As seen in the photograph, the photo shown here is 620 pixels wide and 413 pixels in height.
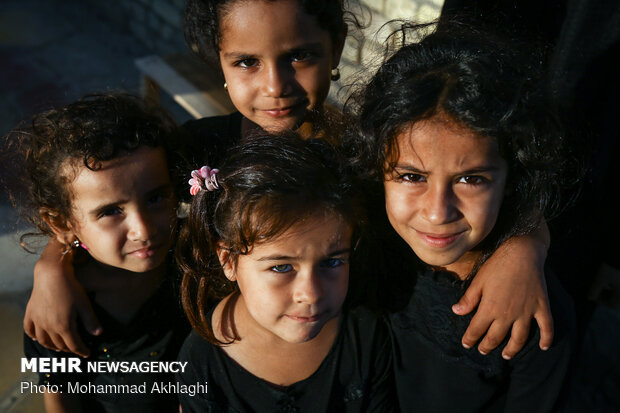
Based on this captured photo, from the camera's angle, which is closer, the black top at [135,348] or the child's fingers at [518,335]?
the child's fingers at [518,335]

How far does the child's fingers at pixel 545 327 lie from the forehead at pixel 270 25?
99 cm

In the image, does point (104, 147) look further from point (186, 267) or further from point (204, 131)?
point (204, 131)

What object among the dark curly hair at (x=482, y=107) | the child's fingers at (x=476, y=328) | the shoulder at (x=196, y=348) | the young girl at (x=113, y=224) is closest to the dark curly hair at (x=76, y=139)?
the young girl at (x=113, y=224)

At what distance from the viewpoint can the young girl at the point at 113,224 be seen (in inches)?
60.1

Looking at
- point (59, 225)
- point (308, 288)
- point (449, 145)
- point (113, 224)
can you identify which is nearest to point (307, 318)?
point (308, 288)

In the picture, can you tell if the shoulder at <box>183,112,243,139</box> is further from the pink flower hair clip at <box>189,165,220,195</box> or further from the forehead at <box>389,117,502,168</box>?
the forehead at <box>389,117,502,168</box>

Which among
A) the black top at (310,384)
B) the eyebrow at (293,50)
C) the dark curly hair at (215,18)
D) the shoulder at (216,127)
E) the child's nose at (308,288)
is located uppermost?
the dark curly hair at (215,18)

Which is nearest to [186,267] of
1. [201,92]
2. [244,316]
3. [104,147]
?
[244,316]

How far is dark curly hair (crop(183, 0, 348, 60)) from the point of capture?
1.73 metres

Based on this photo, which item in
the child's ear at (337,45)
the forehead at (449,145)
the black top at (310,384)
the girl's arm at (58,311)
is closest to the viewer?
the forehead at (449,145)

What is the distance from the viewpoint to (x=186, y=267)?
4.96 feet

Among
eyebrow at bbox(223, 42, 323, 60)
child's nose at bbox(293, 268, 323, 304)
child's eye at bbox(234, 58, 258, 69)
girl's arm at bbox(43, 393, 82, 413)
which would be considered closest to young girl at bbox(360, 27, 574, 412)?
child's nose at bbox(293, 268, 323, 304)

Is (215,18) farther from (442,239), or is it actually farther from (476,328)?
(476,328)

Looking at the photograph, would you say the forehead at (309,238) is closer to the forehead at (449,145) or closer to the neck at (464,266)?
the forehead at (449,145)
